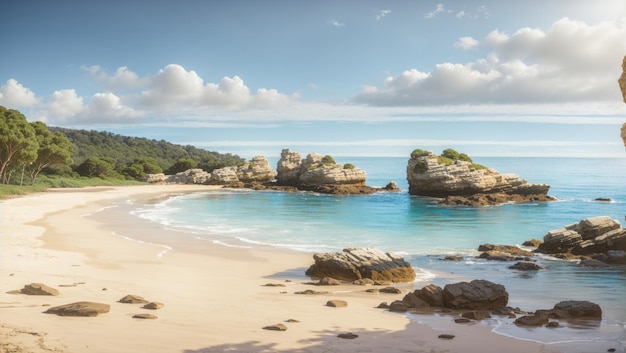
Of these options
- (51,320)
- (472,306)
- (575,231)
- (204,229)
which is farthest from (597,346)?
(204,229)

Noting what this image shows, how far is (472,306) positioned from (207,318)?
324 inches

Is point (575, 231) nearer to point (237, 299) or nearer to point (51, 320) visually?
point (237, 299)

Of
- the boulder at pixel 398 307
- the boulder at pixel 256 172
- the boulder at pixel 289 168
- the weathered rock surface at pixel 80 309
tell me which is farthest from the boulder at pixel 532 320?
the boulder at pixel 256 172

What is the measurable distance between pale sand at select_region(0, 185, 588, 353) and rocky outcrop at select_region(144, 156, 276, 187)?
82.2 meters

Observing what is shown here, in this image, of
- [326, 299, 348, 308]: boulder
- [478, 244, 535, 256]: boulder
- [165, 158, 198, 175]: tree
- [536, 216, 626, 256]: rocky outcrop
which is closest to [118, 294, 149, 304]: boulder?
[326, 299, 348, 308]: boulder

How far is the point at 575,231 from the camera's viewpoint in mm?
30922

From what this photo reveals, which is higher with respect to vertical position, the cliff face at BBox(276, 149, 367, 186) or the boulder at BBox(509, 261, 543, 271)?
the cliff face at BBox(276, 149, 367, 186)

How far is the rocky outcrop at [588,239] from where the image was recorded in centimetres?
2944

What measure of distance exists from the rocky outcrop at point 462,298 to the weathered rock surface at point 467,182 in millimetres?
59647

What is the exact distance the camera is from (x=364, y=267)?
69.1 ft

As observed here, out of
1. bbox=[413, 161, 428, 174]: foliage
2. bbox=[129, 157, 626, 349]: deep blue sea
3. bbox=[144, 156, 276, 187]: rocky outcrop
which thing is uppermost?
bbox=[413, 161, 428, 174]: foliage

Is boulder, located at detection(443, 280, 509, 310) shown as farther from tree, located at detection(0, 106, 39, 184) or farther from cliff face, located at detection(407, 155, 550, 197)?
cliff face, located at detection(407, 155, 550, 197)

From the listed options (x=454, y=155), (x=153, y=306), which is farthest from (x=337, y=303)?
(x=454, y=155)

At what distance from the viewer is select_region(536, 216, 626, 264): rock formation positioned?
96.4 ft
